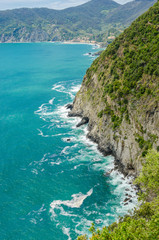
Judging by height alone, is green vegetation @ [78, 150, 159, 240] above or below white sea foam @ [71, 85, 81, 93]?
below

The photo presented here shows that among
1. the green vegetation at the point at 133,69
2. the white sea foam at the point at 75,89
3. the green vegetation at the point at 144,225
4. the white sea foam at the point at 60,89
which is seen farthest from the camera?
the white sea foam at the point at 75,89

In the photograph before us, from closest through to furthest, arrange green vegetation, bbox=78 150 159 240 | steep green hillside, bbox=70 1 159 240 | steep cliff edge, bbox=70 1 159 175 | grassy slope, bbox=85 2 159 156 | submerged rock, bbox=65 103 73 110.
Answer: green vegetation, bbox=78 150 159 240, steep green hillside, bbox=70 1 159 240, steep cliff edge, bbox=70 1 159 175, grassy slope, bbox=85 2 159 156, submerged rock, bbox=65 103 73 110

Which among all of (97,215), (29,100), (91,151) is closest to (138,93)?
(91,151)

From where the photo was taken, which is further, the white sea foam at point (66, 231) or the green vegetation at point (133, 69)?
the green vegetation at point (133, 69)

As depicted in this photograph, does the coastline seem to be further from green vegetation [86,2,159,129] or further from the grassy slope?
green vegetation [86,2,159,129]

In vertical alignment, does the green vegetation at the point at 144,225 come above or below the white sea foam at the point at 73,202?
above

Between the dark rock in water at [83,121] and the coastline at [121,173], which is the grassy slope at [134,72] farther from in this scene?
the dark rock in water at [83,121]

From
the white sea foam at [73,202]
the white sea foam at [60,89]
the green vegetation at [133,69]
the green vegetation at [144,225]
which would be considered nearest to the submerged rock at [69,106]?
the white sea foam at [60,89]

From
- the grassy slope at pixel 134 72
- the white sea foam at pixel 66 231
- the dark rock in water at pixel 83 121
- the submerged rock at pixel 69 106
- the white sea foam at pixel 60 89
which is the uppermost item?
the grassy slope at pixel 134 72

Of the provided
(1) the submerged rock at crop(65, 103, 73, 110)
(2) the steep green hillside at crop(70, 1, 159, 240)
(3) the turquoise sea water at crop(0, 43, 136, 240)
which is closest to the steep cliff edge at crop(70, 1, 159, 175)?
(2) the steep green hillside at crop(70, 1, 159, 240)
